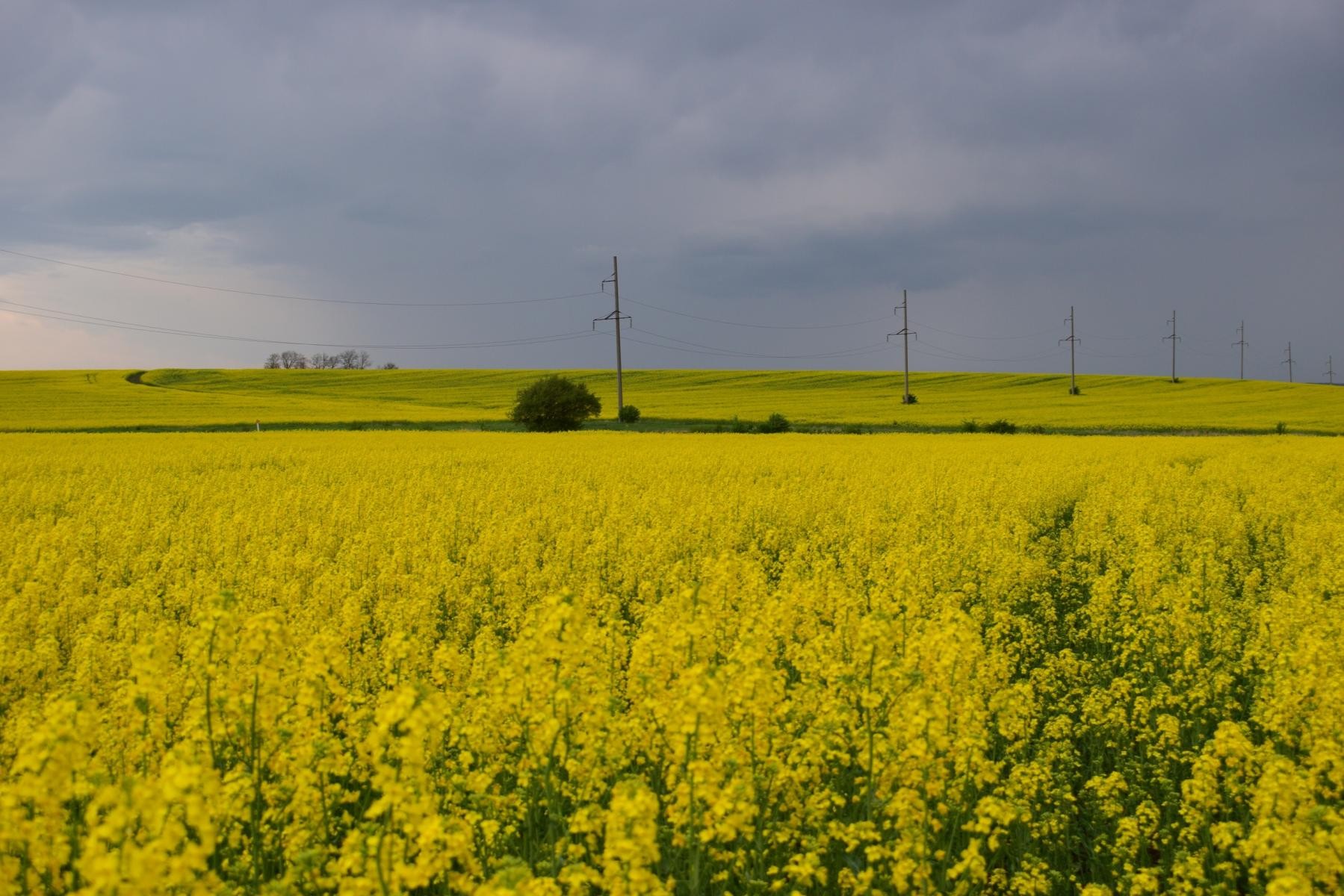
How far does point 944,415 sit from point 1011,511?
45315 mm

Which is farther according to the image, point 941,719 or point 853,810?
point 853,810

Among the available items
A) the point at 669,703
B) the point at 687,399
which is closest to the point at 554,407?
the point at 687,399

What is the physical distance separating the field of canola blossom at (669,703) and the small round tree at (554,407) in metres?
35.3

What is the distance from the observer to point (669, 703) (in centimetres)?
409

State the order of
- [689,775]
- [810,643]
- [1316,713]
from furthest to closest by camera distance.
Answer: [810,643], [1316,713], [689,775]

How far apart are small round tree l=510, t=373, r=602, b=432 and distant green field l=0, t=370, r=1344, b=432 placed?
5.77 m

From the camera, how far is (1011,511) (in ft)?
47.8

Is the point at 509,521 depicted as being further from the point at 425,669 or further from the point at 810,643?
the point at 810,643

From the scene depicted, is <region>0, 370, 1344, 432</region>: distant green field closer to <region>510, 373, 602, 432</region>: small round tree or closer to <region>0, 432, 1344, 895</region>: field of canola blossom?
<region>510, 373, 602, 432</region>: small round tree

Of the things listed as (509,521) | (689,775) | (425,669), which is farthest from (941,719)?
(509,521)

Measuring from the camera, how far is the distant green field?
5228 cm

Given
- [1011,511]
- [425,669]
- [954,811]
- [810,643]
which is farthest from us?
[1011,511]

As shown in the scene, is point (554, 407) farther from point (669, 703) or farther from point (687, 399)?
point (669, 703)

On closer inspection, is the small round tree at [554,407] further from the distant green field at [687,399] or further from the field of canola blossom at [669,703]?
the field of canola blossom at [669,703]
